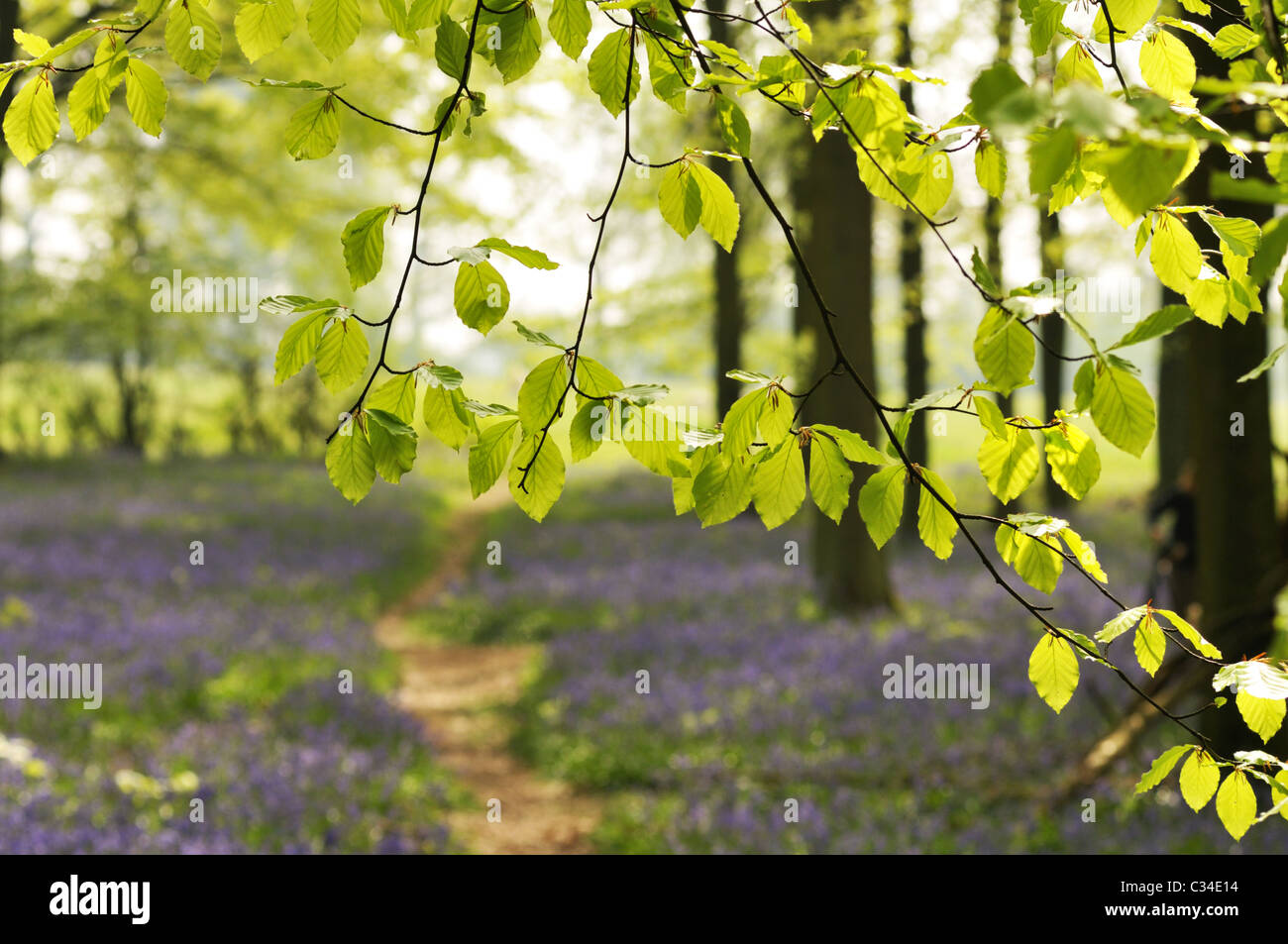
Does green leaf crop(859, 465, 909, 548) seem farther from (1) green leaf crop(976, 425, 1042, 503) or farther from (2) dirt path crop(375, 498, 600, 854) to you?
(2) dirt path crop(375, 498, 600, 854)

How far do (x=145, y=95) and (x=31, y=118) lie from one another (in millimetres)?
181

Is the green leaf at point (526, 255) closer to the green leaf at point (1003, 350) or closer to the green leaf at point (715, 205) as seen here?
the green leaf at point (715, 205)

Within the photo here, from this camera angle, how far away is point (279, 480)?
21.0 meters

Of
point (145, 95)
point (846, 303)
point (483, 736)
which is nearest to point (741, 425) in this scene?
point (145, 95)

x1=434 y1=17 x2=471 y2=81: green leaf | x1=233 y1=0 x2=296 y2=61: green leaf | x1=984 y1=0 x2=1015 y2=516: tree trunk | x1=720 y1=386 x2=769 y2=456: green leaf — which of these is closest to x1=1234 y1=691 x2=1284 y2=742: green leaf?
x1=720 y1=386 x2=769 y2=456: green leaf

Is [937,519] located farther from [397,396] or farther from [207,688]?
[207,688]

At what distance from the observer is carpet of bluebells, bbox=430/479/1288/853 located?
5355 mm

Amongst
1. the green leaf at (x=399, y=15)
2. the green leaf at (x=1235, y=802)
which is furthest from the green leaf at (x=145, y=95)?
the green leaf at (x=1235, y=802)

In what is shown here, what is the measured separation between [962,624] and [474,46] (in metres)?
8.74

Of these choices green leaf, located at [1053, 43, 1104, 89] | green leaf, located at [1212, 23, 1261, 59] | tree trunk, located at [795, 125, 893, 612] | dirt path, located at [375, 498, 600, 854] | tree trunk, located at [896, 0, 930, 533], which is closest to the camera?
green leaf, located at [1053, 43, 1104, 89]

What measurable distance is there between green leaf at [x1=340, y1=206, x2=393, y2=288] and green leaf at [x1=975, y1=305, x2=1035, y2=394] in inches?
34.8

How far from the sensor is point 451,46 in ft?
5.20
